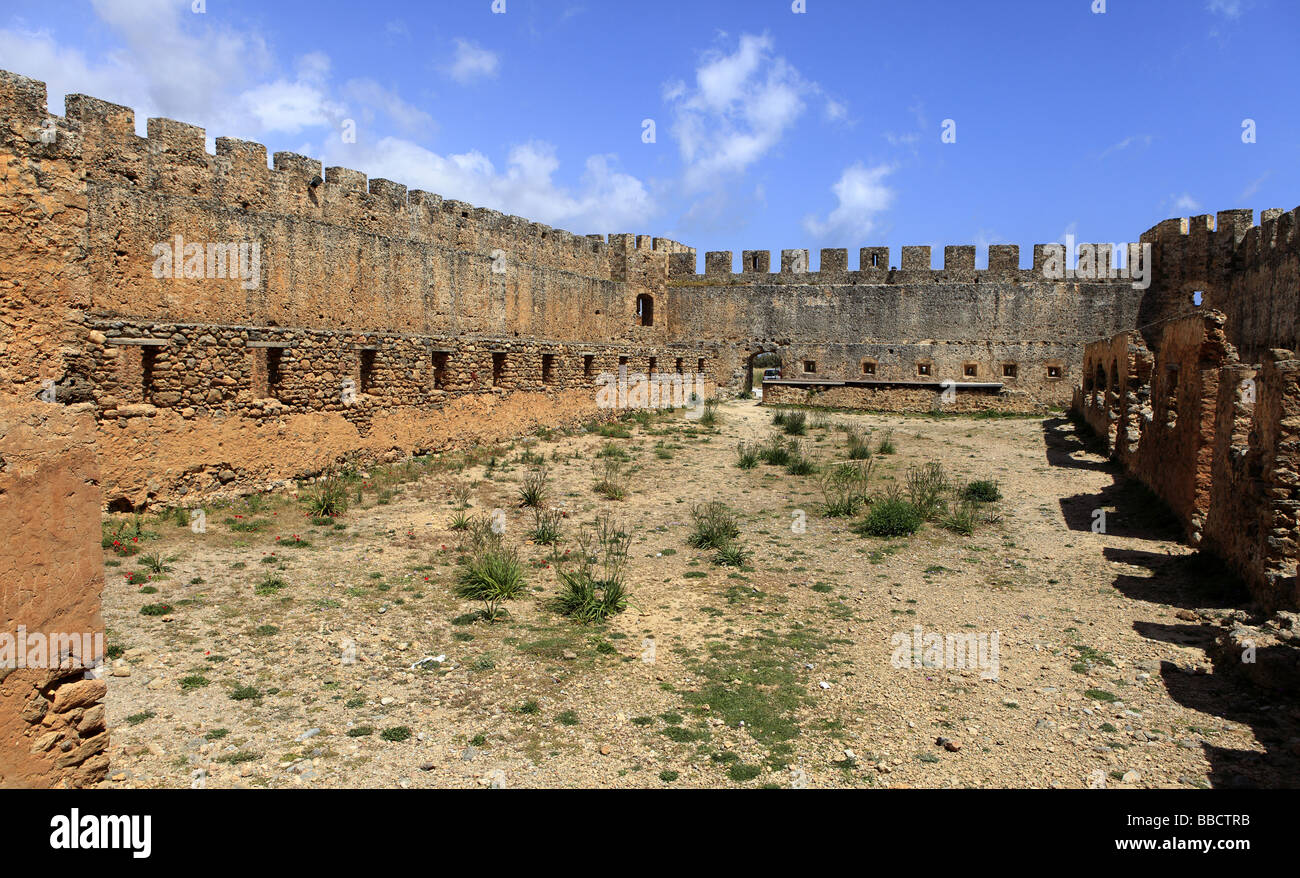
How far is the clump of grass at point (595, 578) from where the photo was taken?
21.6 feet

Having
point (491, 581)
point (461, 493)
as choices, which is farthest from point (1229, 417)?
point (461, 493)

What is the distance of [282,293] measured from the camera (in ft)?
35.5

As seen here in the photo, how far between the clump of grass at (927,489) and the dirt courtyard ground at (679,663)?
1.05ft

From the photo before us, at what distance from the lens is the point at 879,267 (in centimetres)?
2662

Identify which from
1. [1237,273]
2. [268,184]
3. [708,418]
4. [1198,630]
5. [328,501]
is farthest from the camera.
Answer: [1237,273]

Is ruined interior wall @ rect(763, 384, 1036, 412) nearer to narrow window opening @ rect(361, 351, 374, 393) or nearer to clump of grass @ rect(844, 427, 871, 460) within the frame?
clump of grass @ rect(844, 427, 871, 460)

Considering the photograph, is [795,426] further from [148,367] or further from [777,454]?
[148,367]

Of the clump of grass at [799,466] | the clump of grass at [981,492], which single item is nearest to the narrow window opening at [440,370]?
the clump of grass at [799,466]

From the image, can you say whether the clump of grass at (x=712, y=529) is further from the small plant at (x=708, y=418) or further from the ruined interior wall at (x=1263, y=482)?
the small plant at (x=708, y=418)

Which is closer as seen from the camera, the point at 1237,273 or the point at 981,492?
the point at 981,492

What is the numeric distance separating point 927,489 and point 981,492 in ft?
2.50

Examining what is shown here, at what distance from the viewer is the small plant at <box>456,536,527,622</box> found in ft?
22.5

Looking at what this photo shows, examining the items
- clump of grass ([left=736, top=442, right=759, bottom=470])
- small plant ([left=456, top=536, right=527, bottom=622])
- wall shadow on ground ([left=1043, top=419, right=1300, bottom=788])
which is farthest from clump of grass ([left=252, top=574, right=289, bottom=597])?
clump of grass ([left=736, top=442, right=759, bottom=470])

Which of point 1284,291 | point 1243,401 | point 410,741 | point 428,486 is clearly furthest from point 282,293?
point 1284,291
